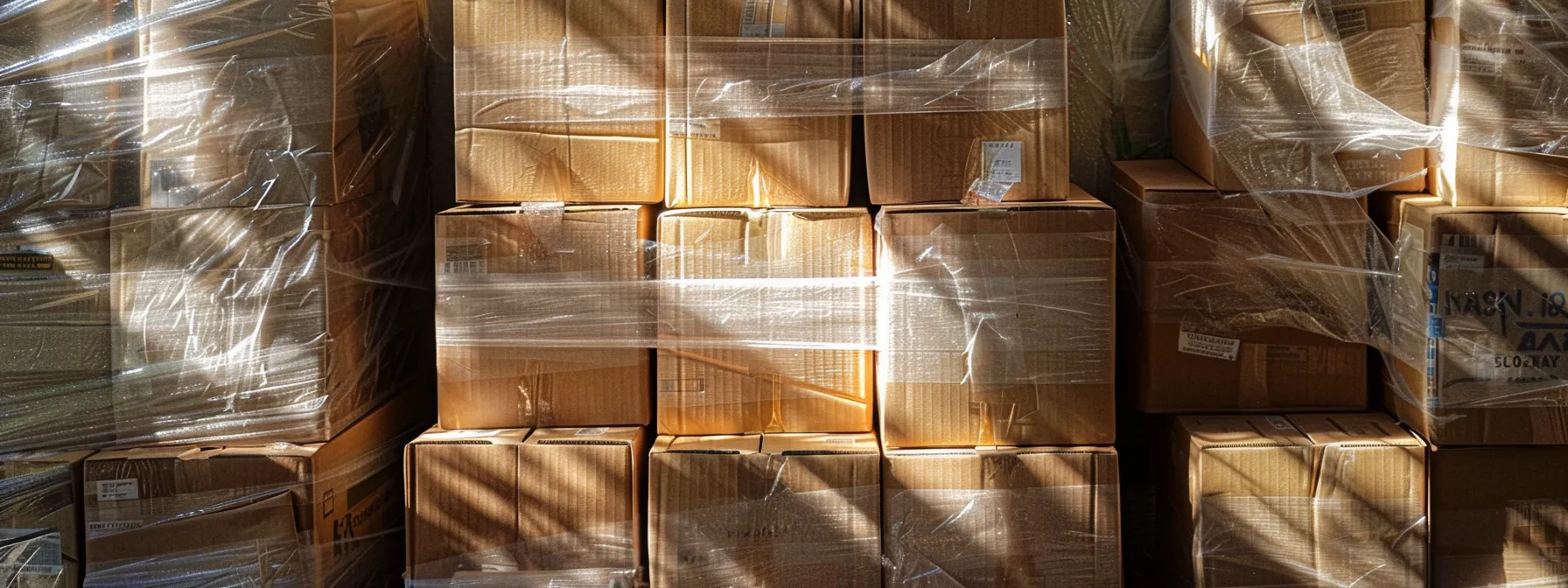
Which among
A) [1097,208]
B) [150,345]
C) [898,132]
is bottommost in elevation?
[150,345]

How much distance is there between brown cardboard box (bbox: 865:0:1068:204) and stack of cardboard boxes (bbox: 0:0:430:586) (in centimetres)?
103

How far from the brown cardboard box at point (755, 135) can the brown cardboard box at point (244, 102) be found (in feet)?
2.11

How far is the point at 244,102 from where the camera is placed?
6.61ft

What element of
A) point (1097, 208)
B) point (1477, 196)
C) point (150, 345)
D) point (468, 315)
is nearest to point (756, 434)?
point (468, 315)

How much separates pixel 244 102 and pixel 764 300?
102cm

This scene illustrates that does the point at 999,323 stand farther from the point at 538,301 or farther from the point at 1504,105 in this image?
the point at 1504,105

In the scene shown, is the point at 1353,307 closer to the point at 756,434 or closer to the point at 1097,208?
the point at 1097,208

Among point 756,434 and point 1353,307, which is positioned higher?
point 1353,307

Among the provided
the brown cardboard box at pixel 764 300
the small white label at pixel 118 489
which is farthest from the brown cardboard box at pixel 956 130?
the small white label at pixel 118 489

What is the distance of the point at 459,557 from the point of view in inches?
80.8

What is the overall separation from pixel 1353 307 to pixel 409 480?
1830 millimetres

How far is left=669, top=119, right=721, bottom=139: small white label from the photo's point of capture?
80.0 inches

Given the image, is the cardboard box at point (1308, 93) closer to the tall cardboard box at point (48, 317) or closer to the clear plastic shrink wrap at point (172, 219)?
the clear plastic shrink wrap at point (172, 219)

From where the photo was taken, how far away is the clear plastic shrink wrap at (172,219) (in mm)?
2016
